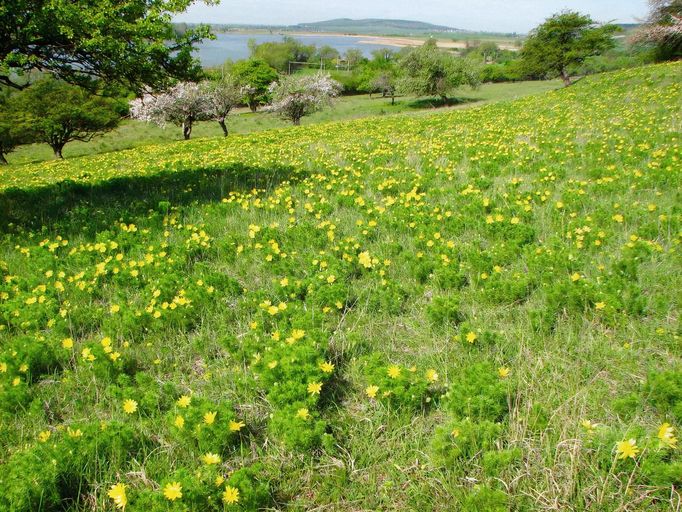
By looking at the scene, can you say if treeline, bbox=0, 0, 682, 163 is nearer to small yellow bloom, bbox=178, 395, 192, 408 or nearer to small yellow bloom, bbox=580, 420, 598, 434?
small yellow bloom, bbox=178, 395, 192, 408

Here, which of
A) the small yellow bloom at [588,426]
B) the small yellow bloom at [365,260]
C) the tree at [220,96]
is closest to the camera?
the small yellow bloom at [588,426]

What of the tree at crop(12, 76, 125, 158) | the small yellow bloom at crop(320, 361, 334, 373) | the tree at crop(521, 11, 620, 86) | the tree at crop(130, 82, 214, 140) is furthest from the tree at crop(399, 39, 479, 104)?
the small yellow bloom at crop(320, 361, 334, 373)

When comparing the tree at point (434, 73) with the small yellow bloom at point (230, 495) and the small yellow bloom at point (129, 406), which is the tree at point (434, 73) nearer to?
the small yellow bloom at point (129, 406)

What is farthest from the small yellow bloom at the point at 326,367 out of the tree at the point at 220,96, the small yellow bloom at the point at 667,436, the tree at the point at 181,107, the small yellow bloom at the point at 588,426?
the tree at the point at 181,107

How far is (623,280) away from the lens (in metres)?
4.10

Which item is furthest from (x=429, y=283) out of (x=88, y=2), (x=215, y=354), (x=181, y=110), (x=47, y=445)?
(x=181, y=110)

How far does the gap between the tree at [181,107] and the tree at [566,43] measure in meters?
34.1

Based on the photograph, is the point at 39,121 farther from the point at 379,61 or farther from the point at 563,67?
the point at 379,61

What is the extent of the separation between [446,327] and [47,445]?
3186 mm

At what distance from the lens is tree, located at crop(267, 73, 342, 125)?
47406 mm

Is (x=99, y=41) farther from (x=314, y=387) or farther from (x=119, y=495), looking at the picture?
(x=119, y=495)

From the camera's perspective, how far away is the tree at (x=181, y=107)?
43156mm

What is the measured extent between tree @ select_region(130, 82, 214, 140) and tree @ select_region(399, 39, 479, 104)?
26.3 m

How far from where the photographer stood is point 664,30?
109 ft
